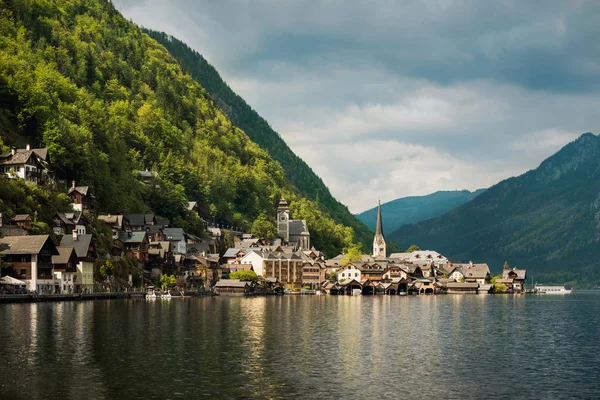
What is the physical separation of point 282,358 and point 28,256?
2863 inches

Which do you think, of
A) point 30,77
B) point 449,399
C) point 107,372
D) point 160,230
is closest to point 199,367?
point 107,372

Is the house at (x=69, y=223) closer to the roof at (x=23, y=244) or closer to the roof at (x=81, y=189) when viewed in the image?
the roof at (x=81, y=189)

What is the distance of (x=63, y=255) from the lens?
4769 inches

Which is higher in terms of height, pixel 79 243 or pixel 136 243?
pixel 136 243

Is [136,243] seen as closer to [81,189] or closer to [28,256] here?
[81,189]

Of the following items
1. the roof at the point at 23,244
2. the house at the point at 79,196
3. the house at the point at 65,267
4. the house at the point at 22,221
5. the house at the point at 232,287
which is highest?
the house at the point at 79,196

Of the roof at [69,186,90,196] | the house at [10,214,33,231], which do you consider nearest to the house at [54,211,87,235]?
the house at [10,214,33,231]

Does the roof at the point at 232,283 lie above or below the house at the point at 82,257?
below

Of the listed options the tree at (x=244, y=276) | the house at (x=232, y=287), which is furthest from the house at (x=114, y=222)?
the tree at (x=244, y=276)

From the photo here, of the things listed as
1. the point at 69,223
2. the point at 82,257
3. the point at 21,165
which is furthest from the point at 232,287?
the point at 21,165

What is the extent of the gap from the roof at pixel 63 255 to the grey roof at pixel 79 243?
10.3 ft

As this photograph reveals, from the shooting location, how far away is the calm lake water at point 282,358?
4212 cm

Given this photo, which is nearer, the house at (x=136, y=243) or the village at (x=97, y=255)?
the village at (x=97, y=255)

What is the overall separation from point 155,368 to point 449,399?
61.9ft
